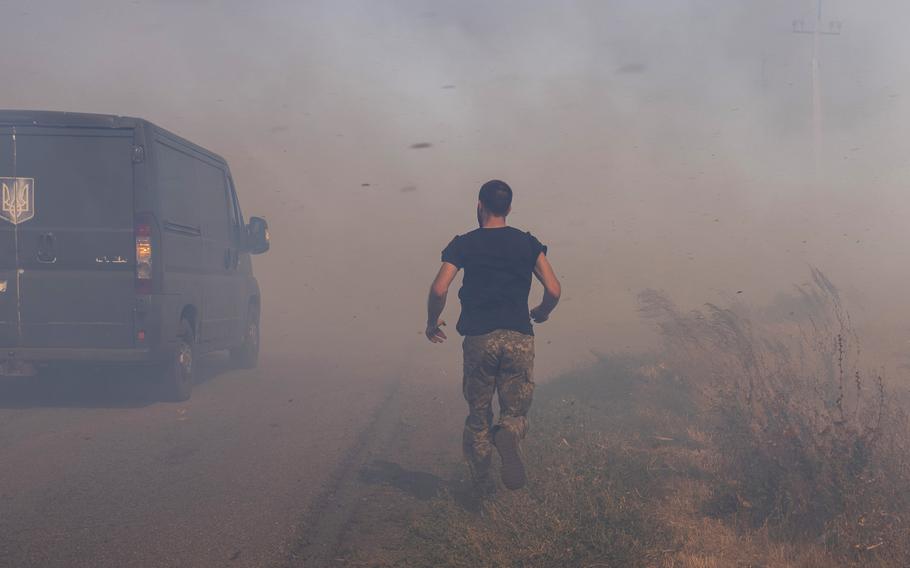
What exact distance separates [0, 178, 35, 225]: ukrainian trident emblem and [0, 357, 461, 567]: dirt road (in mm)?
1919

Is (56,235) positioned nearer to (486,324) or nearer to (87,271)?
(87,271)

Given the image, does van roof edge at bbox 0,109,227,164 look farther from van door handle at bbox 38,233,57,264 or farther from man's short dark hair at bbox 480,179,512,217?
man's short dark hair at bbox 480,179,512,217

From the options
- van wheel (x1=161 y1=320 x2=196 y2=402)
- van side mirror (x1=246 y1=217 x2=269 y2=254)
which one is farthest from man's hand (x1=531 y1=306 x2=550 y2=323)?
van side mirror (x1=246 y1=217 x2=269 y2=254)

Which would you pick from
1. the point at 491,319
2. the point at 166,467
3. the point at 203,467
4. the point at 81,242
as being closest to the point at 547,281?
the point at 491,319

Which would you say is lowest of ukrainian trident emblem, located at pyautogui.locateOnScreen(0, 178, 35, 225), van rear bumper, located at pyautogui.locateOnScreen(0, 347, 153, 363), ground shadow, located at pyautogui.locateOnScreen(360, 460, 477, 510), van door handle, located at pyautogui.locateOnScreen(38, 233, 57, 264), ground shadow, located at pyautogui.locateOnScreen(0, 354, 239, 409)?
ground shadow, located at pyautogui.locateOnScreen(360, 460, 477, 510)

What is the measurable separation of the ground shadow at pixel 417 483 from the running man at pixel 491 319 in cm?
23

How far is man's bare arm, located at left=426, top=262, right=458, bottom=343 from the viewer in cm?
498

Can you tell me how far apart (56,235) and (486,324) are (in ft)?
17.6

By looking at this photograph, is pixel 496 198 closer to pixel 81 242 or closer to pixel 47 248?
pixel 81 242

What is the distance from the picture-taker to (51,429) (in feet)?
25.0

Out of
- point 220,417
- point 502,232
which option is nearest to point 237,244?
point 220,417

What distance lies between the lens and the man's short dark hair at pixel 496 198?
16.5 feet

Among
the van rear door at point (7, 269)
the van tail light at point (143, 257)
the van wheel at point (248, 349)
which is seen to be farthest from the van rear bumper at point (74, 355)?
the van wheel at point (248, 349)

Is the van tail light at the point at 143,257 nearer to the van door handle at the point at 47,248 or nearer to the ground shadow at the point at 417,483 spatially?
the van door handle at the point at 47,248
